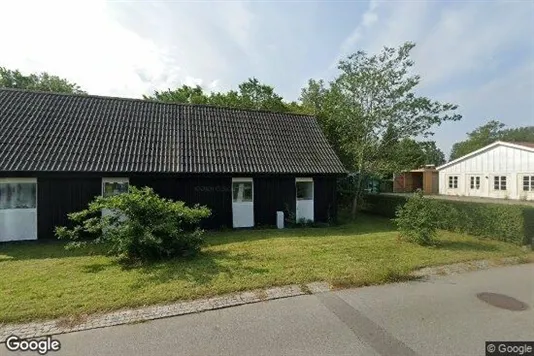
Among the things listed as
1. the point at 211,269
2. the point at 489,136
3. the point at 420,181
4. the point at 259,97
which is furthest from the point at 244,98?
the point at 489,136

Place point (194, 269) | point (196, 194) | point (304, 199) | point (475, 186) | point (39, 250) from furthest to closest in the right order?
1. point (475, 186)
2. point (304, 199)
3. point (196, 194)
4. point (39, 250)
5. point (194, 269)

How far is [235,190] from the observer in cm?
1243

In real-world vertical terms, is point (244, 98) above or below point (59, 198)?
above

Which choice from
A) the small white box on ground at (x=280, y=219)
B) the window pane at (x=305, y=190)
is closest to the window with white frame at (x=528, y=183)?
the window pane at (x=305, y=190)

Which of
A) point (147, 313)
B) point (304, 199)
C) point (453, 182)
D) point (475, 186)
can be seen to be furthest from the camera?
point (453, 182)

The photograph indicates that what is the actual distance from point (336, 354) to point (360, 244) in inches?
241

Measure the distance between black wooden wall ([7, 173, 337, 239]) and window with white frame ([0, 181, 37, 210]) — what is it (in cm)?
24

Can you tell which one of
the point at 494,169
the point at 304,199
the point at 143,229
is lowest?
the point at 143,229

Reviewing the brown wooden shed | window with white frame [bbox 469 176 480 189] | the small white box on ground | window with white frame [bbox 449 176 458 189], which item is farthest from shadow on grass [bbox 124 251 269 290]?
window with white frame [bbox 449 176 458 189]

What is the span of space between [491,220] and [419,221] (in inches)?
123

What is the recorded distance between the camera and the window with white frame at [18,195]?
9.99 meters

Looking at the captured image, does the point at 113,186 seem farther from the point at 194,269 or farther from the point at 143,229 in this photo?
the point at 194,269

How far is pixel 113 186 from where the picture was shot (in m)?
11.0

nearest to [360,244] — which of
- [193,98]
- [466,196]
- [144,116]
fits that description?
[144,116]
